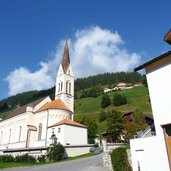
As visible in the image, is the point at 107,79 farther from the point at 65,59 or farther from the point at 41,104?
the point at 41,104

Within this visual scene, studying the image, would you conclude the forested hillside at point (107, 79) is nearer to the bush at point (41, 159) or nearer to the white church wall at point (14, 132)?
the white church wall at point (14, 132)

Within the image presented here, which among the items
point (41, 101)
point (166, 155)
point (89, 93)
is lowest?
point (166, 155)

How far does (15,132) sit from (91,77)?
14325 centimetres

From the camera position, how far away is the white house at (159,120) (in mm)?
14070

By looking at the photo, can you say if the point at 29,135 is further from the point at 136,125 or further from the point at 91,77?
the point at 91,77

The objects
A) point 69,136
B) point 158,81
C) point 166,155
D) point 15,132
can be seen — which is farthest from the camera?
point 15,132

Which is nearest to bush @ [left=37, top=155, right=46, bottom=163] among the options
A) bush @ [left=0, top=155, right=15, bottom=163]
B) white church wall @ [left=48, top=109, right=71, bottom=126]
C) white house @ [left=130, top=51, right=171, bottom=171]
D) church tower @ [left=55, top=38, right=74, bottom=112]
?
bush @ [left=0, top=155, right=15, bottom=163]

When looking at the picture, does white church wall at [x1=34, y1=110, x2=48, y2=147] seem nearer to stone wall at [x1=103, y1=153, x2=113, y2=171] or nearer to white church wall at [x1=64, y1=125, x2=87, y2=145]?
white church wall at [x1=64, y1=125, x2=87, y2=145]

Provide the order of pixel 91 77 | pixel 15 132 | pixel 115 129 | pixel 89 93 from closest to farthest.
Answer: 1. pixel 115 129
2. pixel 15 132
3. pixel 89 93
4. pixel 91 77

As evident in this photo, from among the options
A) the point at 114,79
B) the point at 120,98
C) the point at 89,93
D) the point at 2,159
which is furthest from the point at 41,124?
the point at 114,79

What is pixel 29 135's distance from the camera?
1831 inches

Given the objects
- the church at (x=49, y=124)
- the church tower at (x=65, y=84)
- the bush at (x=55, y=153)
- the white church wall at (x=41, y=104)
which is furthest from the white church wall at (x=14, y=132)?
the bush at (x=55, y=153)

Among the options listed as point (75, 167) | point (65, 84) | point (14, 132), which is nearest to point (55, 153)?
point (75, 167)

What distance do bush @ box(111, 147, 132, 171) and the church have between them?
697 inches
